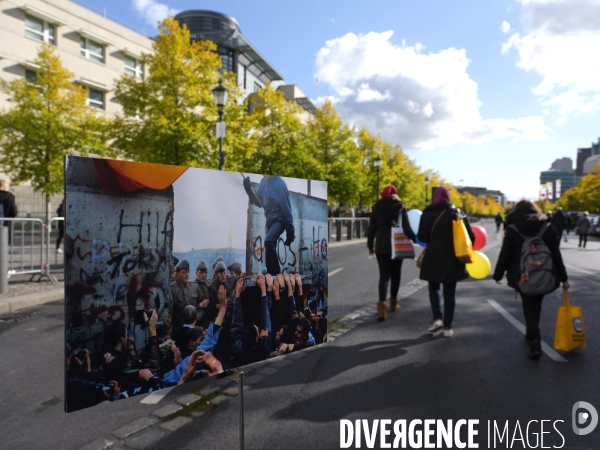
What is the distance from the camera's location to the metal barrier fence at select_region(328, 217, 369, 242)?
2364 centimetres

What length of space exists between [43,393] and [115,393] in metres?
2.84

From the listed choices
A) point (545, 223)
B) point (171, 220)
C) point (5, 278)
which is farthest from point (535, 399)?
point (5, 278)

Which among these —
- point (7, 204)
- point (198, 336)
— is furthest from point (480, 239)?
point (7, 204)

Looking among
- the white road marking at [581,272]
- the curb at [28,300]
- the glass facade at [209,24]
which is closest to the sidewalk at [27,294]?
the curb at [28,300]

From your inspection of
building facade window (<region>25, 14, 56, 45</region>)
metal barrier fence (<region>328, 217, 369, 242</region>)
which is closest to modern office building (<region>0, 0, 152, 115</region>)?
building facade window (<region>25, 14, 56, 45</region>)

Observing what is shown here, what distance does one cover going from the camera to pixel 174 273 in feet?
5.75

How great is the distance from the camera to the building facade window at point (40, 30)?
102ft

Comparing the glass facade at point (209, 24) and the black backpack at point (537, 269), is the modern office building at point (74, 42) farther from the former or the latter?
the black backpack at point (537, 269)

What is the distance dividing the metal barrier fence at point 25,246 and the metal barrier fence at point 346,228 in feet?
47.7

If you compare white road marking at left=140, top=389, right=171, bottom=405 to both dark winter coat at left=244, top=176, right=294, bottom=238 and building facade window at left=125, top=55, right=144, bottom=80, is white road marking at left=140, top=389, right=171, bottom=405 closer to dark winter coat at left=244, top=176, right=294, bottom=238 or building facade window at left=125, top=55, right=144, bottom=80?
dark winter coat at left=244, top=176, right=294, bottom=238

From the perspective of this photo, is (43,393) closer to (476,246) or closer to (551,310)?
(476,246)

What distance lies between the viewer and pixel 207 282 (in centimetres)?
185

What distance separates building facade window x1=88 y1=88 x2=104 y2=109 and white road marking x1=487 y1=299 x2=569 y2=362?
34.5 meters

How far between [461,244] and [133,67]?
39.9 meters
